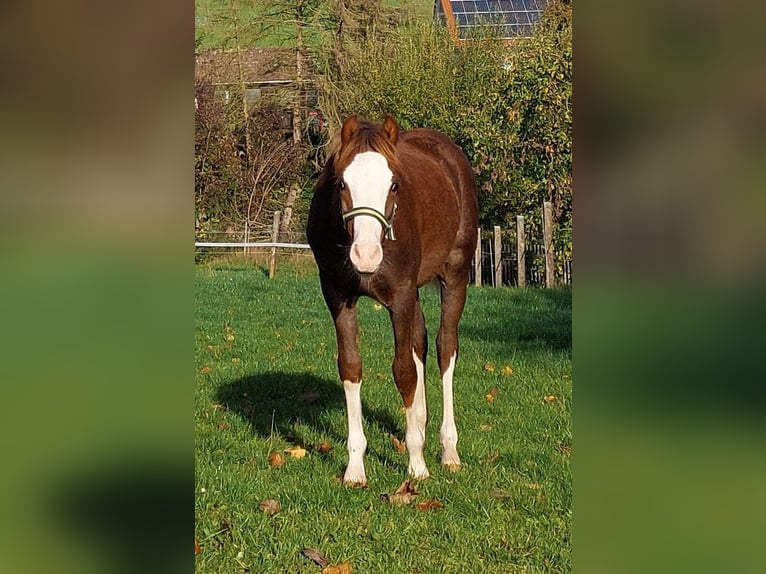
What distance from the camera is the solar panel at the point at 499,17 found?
62.2 feet

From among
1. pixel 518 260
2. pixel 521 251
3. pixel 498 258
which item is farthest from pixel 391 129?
pixel 498 258

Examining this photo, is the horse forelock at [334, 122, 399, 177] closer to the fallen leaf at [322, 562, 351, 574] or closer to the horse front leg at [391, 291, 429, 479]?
the horse front leg at [391, 291, 429, 479]

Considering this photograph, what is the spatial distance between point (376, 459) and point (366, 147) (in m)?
1.86

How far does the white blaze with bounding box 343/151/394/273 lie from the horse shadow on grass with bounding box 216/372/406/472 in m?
1.57

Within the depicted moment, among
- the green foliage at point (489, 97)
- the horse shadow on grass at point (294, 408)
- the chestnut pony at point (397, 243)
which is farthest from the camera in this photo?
the green foliage at point (489, 97)

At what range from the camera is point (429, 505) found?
364cm

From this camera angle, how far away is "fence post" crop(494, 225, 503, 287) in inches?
563

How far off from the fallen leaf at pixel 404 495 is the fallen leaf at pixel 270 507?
0.53 metres

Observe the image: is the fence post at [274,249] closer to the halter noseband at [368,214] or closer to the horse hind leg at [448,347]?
the horse hind leg at [448,347]

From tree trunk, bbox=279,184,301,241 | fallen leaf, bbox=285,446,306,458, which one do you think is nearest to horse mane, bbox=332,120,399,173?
fallen leaf, bbox=285,446,306,458

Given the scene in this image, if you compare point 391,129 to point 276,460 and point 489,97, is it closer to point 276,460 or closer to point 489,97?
point 276,460

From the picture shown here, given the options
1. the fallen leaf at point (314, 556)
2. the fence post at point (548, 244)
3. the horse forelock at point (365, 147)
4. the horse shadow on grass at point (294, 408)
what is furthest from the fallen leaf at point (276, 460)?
the fence post at point (548, 244)
